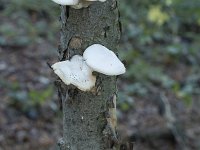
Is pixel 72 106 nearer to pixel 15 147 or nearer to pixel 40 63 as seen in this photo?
pixel 15 147

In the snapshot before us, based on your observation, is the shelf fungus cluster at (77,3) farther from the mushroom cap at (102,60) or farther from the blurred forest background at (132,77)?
the blurred forest background at (132,77)

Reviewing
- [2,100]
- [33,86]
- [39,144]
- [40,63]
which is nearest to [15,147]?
[39,144]

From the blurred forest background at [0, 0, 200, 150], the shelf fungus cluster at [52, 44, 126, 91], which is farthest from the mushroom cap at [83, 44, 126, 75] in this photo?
the blurred forest background at [0, 0, 200, 150]

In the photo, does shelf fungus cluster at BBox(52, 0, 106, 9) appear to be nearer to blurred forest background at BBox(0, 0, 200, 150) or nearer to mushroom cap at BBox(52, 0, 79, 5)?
mushroom cap at BBox(52, 0, 79, 5)

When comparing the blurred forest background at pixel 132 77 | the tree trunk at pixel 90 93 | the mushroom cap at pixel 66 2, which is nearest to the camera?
the mushroom cap at pixel 66 2

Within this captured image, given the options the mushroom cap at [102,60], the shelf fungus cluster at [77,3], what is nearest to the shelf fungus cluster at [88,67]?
the mushroom cap at [102,60]

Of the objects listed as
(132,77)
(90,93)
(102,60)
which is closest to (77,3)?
(102,60)

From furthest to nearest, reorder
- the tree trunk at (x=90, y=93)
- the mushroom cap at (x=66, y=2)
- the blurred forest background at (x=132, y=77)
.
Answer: the blurred forest background at (x=132, y=77)
the tree trunk at (x=90, y=93)
the mushroom cap at (x=66, y=2)

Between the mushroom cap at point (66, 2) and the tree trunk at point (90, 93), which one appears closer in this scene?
the mushroom cap at point (66, 2)
